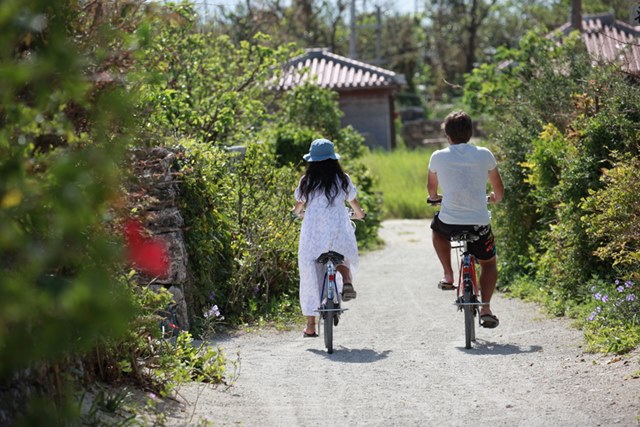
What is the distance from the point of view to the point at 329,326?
882 cm

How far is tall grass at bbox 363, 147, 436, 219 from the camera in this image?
24.7m

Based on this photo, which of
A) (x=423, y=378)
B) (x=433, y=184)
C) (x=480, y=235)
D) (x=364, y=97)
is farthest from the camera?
(x=364, y=97)

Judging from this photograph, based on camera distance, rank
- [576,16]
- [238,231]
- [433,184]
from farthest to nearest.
Result: [576,16] < [238,231] < [433,184]

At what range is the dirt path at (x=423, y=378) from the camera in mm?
6469

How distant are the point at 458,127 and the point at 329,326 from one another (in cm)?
197

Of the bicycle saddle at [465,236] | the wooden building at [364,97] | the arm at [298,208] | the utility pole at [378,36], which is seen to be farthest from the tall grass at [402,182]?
the utility pole at [378,36]

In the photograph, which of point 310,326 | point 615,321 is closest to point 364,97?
point 310,326

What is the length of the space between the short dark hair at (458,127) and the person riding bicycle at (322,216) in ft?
3.06

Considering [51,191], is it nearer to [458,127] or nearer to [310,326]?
[458,127]

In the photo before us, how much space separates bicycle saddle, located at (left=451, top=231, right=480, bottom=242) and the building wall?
32.0 metres

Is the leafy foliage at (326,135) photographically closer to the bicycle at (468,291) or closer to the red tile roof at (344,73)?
the bicycle at (468,291)

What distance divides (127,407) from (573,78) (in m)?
9.12

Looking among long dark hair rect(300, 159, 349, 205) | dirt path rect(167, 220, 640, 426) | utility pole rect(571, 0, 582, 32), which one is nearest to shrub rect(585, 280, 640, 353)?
dirt path rect(167, 220, 640, 426)

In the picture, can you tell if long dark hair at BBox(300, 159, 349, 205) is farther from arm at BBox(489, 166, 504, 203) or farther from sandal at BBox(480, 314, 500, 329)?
sandal at BBox(480, 314, 500, 329)
